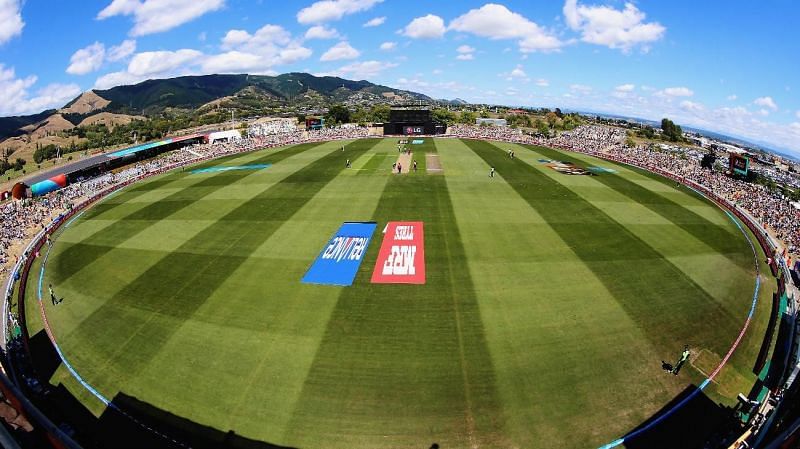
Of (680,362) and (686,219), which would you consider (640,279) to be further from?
(686,219)

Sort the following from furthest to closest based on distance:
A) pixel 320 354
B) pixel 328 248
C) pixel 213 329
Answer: pixel 328 248 < pixel 213 329 < pixel 320 354

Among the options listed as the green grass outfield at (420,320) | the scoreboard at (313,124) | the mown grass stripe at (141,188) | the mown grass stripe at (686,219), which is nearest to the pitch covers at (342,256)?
the green grass outfield at (420,320)

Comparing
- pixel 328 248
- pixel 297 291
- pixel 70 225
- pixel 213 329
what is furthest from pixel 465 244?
pixel 70 225

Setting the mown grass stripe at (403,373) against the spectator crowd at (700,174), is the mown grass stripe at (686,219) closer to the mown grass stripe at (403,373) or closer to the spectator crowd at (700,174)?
the spectator crowd at (700,174)

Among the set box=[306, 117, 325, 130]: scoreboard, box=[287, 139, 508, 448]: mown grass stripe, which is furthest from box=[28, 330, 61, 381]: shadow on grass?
box=[306, 117, 325, 130]: scoreboard

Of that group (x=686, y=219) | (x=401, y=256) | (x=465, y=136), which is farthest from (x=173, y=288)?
(x=465, y=136)

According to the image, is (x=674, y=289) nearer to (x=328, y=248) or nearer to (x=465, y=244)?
(x=465, y=244)
